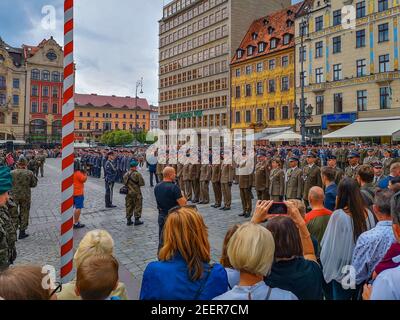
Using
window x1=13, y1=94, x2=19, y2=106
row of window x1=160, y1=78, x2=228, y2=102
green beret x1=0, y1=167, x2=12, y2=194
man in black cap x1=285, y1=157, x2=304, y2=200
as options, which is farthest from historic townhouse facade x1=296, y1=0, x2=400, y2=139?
window x1=13, y1=94, x2=19, y2=106

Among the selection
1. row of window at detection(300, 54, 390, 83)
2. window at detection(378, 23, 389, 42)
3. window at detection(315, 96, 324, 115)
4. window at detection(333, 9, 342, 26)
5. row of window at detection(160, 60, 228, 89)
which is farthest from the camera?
row of window at detection(160, 60, 228, 89)

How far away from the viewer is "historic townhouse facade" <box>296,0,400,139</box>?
105ft

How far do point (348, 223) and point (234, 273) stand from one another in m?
1.57

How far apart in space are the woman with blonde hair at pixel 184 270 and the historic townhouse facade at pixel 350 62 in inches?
1264

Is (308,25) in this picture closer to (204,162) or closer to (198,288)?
(204,162)

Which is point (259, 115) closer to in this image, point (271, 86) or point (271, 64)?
point (271, 86)

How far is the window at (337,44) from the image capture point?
118ft

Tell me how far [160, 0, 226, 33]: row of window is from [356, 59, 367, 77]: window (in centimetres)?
2487

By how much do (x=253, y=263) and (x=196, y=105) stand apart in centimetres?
5629

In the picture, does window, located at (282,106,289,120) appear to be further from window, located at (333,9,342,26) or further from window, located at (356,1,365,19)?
window, located at (356,1,365,19)

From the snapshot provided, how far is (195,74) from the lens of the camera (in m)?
57.5

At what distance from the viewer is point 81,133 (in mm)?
97125

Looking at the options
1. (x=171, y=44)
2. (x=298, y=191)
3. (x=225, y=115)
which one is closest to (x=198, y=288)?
(x=298, y=191)

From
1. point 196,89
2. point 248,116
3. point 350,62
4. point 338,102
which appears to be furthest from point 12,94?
point 350,62
